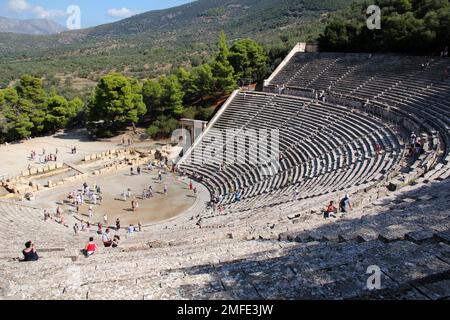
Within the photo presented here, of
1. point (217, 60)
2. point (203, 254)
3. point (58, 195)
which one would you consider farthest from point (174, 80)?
point (203, 254)

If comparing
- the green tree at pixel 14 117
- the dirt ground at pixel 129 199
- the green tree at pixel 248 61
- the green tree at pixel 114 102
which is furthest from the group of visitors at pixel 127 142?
the green tree at pixel 248 61

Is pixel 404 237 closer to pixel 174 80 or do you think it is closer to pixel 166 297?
pixel 166 297

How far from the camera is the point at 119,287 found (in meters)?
5.67

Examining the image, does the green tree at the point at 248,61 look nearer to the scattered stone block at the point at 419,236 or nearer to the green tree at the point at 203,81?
the green tree at the point at 203,81

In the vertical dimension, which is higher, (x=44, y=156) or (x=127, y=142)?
(x=127, y=142)

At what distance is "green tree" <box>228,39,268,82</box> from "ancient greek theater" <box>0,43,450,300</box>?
103 inches

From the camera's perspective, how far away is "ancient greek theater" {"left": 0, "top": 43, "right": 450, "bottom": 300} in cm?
571

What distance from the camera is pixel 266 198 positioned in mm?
19219

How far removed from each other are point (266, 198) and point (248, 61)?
22.8 metres

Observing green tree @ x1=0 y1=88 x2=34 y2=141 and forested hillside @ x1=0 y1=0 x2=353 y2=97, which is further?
forested hillside @ x1=0 y1=0 x2=353 y2=97

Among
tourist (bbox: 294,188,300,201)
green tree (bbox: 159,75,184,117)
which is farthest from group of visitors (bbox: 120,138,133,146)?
tourist (bbox: 294,188,300,201)

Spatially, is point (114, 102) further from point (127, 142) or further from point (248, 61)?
point (248, 61)

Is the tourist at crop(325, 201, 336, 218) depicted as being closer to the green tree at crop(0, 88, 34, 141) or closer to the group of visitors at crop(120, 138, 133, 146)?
the group of visitors at crop(120, 138, 133, 146)

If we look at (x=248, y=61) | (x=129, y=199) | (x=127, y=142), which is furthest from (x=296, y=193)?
(x=248, y=61)
